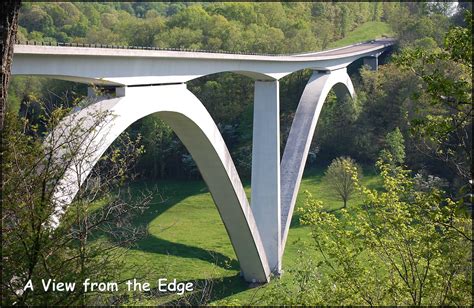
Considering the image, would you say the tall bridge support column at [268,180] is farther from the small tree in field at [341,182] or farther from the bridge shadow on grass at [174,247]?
the small tree in field at [341,182]

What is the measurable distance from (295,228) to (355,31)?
46390 mm

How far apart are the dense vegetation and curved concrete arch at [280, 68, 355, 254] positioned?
233 cm

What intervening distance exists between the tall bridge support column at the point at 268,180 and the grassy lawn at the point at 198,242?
1.09 m

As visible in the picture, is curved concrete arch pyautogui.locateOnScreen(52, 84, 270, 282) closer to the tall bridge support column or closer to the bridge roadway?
the bridge roadway

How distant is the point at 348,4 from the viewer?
7431 cm

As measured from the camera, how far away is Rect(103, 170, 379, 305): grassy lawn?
21812 millimetres

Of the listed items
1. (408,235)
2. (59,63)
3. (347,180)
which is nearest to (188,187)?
(347,180)

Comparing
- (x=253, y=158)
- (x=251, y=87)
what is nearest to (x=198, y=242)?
(x=253, y=158)

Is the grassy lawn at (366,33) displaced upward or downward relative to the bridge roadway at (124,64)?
upward

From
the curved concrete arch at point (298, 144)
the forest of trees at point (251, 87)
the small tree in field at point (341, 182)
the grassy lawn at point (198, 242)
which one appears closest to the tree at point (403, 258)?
the grassy lawn at point (198, 242)

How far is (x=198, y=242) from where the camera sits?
26938 millimetres

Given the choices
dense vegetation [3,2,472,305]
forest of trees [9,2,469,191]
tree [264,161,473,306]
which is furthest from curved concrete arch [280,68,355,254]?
tree [264,161,473,306]

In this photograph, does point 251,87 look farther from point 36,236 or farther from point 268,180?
point 36,236

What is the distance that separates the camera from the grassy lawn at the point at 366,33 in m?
63.5
